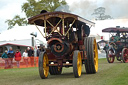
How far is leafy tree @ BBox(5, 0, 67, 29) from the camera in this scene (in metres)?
63.9

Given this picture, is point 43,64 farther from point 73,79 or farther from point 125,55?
point 125,55

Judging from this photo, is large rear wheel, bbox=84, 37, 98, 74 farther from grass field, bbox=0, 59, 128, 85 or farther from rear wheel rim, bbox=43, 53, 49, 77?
rear wheel rim, bbox=43, 53, 49, 77

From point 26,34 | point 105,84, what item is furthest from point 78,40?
point 26,34

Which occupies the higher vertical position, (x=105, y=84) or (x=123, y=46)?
(x=123, y=46)

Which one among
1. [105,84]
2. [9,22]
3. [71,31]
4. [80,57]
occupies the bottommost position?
[105,84]

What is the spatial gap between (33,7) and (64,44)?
5699 cm

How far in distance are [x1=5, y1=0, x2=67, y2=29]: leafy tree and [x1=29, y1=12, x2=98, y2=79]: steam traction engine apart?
2063 inches

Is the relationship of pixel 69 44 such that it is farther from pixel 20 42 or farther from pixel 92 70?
pixel 20 42

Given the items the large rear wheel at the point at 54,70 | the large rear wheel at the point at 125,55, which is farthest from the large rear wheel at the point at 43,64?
the large rear wheel at the point at 125,55

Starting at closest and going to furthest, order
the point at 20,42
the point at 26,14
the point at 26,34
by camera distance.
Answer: the point at 20,42
the point at 26,34
the point at 26,14

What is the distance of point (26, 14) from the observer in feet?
214

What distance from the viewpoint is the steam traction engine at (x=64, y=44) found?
405 inches

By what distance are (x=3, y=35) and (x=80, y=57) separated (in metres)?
22.2

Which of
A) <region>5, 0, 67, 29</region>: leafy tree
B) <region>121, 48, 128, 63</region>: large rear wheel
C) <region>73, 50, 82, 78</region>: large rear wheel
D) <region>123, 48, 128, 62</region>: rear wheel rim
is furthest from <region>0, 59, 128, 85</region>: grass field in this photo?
<region>5, 0, 67, 29</region>: leafy tree
